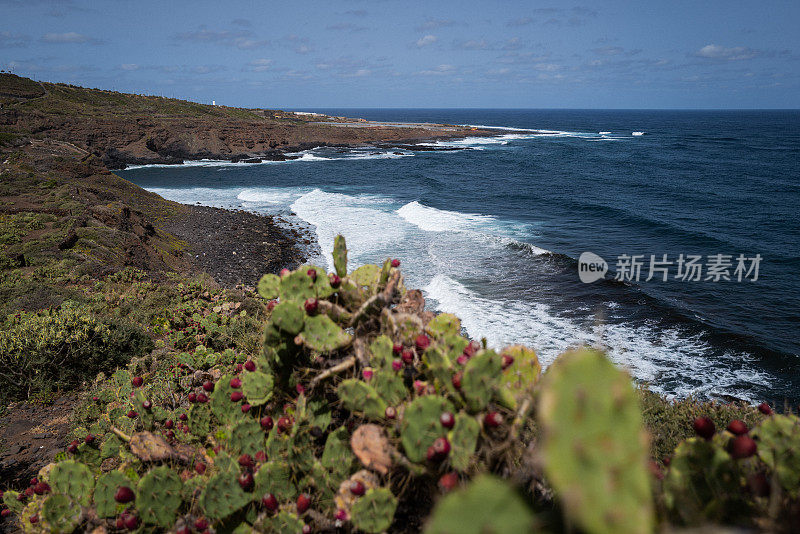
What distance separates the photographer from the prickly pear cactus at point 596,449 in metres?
1.13

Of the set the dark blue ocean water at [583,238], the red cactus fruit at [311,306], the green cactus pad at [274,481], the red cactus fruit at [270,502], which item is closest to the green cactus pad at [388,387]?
the red cactus fruit at [311,306]

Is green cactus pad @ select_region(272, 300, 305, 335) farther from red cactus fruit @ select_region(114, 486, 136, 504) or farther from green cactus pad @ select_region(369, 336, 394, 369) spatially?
red cactus fruit @ select_region(114, 486, 136, 504)

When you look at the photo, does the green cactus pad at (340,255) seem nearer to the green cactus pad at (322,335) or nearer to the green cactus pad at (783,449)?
the green cactus pad at (322,335)

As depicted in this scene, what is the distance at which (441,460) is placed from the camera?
2.42 metres

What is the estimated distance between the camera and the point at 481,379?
2.53m

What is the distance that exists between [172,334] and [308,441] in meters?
6.12

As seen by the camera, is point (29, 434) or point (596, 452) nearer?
point (596, 452)

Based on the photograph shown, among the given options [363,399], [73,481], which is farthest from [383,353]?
[73,481]

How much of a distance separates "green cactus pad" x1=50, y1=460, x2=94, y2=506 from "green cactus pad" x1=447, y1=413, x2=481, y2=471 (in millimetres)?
2706

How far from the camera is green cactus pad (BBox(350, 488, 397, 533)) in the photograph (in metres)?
2.50

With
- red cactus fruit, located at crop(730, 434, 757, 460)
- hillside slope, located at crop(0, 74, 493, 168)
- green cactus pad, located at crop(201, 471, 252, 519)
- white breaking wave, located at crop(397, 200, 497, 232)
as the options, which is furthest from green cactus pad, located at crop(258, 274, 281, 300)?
hillside slope, located at crop(0, 74, 493, 168)

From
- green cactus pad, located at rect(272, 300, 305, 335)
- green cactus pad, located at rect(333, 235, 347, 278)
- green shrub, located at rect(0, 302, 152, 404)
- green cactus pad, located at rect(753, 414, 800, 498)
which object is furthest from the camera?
green shrub, located at rect(0, 302, 152, 404)

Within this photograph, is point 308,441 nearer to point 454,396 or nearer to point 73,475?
point 454,396

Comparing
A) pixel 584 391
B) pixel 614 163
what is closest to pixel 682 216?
pixel 614 163
